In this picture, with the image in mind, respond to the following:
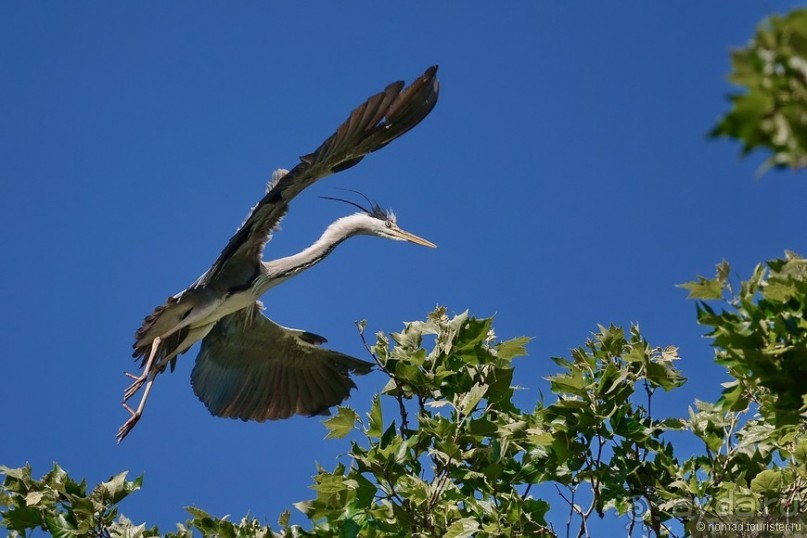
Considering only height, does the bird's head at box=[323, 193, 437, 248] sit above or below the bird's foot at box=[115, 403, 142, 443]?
above

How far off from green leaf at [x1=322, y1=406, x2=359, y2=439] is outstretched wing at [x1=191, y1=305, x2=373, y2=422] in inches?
146

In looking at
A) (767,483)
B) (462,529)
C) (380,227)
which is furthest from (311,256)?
(767,483)

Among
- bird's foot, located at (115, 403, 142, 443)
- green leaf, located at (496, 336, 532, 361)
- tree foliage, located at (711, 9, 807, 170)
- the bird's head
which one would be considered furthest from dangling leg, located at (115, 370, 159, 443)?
tree foliage, located at (711, 9, 807, 170)

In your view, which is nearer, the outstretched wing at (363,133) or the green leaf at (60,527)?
the green leaf at (60,527)

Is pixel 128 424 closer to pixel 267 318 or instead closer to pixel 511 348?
pixel 267 318

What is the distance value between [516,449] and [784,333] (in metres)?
1.82

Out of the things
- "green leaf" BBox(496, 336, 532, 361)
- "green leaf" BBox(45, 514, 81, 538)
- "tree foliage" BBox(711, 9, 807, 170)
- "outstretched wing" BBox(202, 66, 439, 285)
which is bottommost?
"tree foliage" BBox(711, 9, 807, 170)

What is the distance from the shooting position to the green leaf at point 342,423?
408 centimetres

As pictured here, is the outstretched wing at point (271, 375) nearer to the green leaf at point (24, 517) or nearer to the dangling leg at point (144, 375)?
the dangling leg at point (144, 375)

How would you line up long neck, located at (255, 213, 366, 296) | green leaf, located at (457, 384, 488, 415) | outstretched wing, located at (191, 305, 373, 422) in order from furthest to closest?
outstretched wing, located at (191, 305, 373, 422) → long neck, located at (255, 213, 366, 296) → green leaf, located at (457, 384, 488, 415)

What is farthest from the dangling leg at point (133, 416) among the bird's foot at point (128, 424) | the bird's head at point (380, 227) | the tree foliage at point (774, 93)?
the tree foliage at point (774, 93)

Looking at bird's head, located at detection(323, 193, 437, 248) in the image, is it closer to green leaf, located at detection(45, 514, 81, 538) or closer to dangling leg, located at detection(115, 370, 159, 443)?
dangling leg, located at detection(115, 370, 159, 443)

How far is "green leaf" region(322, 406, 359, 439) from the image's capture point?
4082mm

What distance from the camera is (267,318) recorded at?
7723 millimetres
